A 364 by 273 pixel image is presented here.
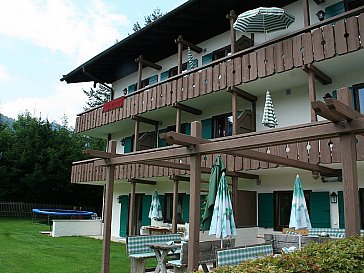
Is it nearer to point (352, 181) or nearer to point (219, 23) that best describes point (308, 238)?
point (352, 181)

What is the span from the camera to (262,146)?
580 centimetres

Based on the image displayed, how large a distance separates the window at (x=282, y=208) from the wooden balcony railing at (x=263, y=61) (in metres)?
3.84

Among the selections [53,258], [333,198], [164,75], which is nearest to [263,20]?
[333,198]

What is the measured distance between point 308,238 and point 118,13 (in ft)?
84.8

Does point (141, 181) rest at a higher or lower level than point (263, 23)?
lower

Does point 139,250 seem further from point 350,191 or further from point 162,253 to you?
point 350,191

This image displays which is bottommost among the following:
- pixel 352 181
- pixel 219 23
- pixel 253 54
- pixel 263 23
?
pixel 352 181

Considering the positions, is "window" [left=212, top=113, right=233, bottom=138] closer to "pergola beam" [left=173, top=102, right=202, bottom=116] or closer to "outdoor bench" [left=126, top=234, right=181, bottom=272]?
"pergola beam" [left=173, top=102, right=202, bottom=116]

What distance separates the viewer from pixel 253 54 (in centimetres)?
1174

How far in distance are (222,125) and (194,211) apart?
852 centimetres

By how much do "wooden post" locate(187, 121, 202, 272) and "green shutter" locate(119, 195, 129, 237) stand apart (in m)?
13.2

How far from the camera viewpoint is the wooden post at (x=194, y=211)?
620cm

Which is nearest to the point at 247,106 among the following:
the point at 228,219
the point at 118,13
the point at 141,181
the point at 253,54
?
the point at 253,54

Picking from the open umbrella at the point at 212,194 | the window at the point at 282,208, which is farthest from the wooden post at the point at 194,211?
the window at the point at 282,208
